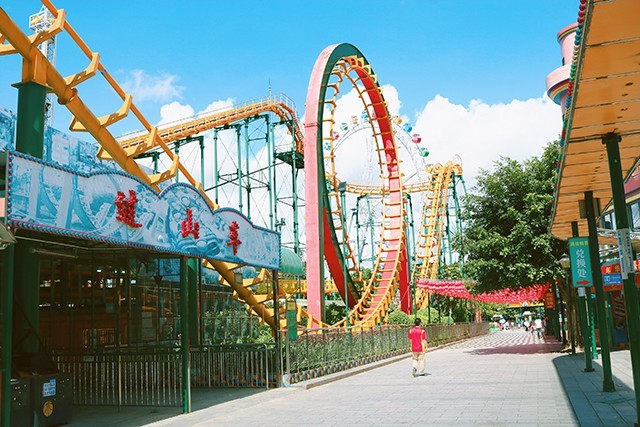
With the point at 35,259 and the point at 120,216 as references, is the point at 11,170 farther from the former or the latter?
the point at 35,259

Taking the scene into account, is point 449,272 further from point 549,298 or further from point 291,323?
point 291,323

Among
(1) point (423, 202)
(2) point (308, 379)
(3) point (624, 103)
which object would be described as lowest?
(2) point (308, 379)

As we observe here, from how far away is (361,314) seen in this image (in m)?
32.4

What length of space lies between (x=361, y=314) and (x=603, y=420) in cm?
2354

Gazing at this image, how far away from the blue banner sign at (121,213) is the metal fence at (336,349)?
111 inches

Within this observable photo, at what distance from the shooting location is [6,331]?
769cm

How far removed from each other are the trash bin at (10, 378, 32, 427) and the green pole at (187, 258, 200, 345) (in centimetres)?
668

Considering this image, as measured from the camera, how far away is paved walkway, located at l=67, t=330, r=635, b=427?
32.2 ft

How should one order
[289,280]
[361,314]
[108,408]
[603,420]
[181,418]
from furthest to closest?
[289,280] → [361,314] → [108,408] → [181,418] → [603,420]

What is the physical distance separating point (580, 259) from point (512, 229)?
33.6 ft

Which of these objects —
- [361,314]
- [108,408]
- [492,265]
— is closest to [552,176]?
[492,265]

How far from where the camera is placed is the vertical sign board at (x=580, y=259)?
13211 mm

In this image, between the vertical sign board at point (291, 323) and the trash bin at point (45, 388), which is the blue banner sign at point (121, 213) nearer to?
the vertical sign board at point (291, 323)

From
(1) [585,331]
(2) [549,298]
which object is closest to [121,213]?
(1) [585,331]
